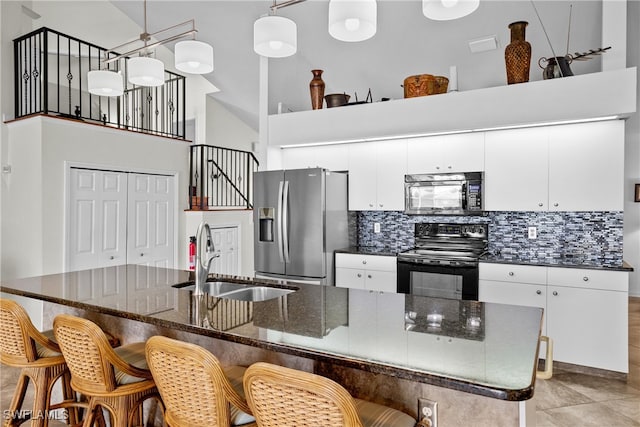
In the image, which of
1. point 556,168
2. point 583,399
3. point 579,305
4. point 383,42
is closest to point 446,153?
point 556,168

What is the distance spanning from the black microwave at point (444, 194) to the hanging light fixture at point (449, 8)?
240cm

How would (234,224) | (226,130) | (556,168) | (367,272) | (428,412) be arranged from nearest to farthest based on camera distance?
(428,412) < (556,168) < (367,272) < (234,224) < (226,130)

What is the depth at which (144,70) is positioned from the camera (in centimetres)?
288

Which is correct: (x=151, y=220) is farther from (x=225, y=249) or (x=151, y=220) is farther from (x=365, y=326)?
(x=365, y=326)

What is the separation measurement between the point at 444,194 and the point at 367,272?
43.7 inches

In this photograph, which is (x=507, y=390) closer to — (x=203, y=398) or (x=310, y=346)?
(x=310, y=346)

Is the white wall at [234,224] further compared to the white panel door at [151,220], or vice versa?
the white wall at [234,224]

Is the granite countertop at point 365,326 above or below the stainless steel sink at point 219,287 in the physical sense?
above

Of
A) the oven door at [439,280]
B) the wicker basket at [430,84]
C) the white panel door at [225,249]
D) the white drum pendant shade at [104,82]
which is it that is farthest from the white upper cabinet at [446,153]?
the white panel door at [225,249]

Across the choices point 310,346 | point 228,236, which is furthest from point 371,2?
point 228,236

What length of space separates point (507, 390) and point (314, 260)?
3.33 meters

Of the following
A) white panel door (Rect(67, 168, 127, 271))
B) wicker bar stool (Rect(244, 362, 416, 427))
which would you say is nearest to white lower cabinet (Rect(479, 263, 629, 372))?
wicker bar stool (Rect(244, 362, 416, 427))

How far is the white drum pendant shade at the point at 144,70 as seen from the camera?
288 centimetres

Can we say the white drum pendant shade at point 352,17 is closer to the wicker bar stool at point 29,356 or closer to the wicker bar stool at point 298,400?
the wicker bar stool at point 298,400
